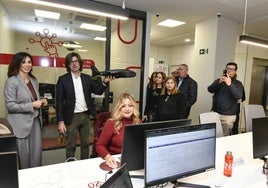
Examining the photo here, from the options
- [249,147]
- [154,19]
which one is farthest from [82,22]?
[249,147]

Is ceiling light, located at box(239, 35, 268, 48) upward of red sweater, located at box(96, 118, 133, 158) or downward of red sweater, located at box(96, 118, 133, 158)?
upward

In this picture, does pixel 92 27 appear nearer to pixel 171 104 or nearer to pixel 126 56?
pixel 126 56

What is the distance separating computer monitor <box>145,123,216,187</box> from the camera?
46.9 inches

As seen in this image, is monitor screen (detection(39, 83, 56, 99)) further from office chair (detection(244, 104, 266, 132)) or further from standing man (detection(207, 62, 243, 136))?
office chair (detection(244, 104, 266, 132))

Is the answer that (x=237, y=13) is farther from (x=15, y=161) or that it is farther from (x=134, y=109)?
(x=15, y=161)

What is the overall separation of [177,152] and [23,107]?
5.76ft

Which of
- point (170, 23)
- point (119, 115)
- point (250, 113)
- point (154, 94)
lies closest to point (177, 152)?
point (119, 115)

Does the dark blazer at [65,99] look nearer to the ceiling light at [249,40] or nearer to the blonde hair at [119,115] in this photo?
the blonde hair at [119,115]

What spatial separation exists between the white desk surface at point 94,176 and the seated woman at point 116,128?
0.43 feet

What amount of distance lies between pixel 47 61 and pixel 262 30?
502 cm

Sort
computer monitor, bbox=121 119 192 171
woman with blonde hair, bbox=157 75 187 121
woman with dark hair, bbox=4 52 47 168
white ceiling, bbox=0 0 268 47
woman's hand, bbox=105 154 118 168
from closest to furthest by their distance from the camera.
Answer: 1. computer monitor, bbox=121 119 192 171
2. woman's hand, bbox=105 154 118 168
3. woman with dark hair, bbox=4 52 47 168
4. woman with blonde hair, bbox=157 75 187 121
5. white ceiling, bbox=0 0 268 47

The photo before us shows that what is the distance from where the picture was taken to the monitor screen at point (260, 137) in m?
1.66

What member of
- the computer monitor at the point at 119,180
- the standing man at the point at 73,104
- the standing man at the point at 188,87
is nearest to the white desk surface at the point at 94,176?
the computer monitor at the point at 119,180

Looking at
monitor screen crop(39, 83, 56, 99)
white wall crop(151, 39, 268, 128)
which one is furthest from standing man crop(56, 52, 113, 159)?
white wall crop(151, 39, 268, 128)
